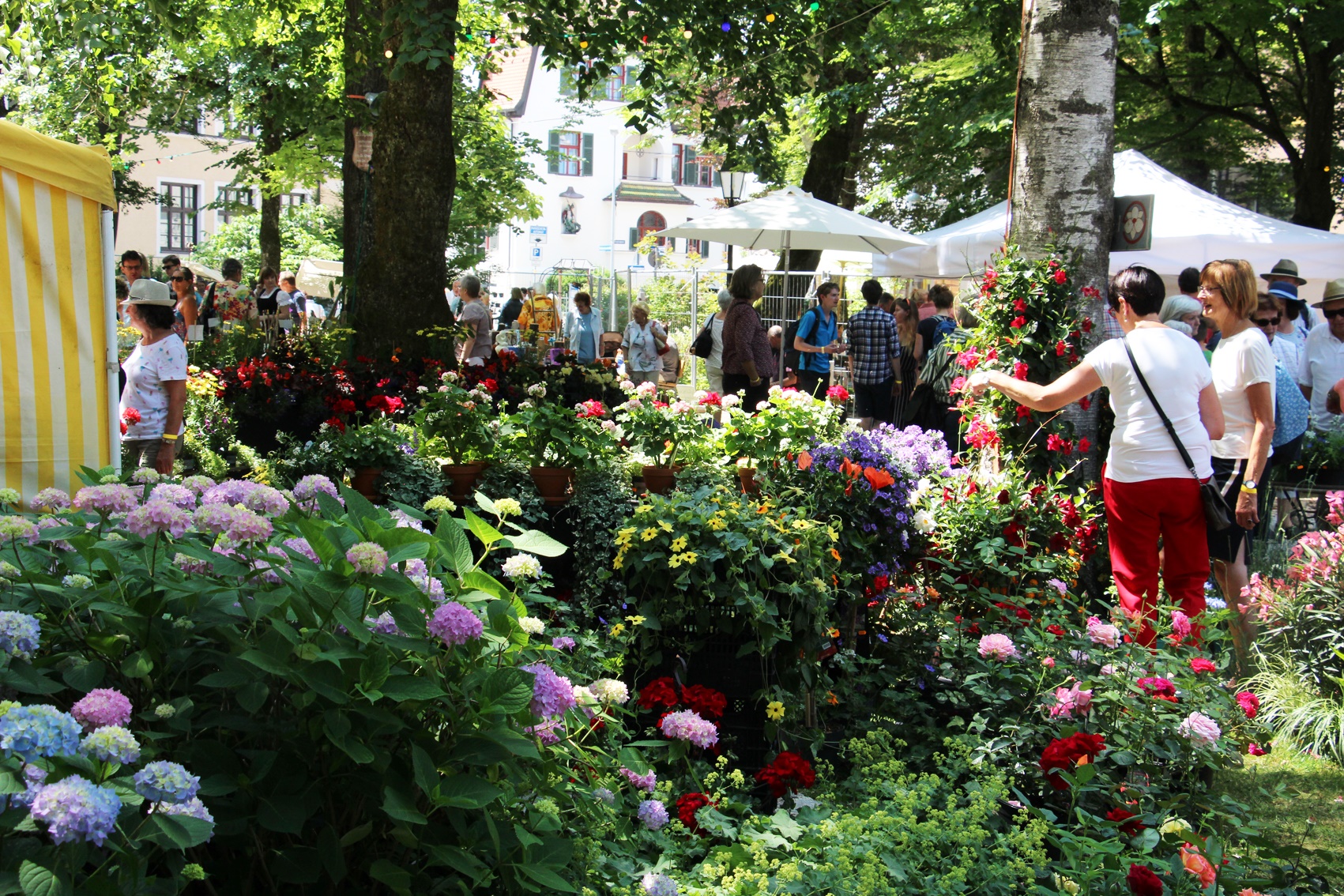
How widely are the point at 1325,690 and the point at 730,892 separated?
358cm

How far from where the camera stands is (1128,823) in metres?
2.88

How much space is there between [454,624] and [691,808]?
3.97ft

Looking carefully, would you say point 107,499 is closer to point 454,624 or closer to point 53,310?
point 454,624

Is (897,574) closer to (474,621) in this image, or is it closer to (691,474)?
(691,474)

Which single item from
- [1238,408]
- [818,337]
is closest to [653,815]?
[1238,408]

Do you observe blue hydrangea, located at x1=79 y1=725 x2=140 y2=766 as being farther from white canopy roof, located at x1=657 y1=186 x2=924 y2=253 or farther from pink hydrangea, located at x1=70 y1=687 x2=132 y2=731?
A: white canopy roof, located at x1=657 y1=186 x2=924 y2=253

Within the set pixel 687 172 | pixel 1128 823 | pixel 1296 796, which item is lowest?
pixel 1296 796

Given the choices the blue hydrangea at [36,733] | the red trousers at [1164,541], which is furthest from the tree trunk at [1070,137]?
the blue hydrangea at [36,733]

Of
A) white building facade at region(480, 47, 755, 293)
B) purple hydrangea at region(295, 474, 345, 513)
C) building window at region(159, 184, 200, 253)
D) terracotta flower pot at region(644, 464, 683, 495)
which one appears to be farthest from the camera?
white building facade at region(480, 47, 755, 293)

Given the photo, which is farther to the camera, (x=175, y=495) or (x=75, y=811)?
A: (x=175, y=495)

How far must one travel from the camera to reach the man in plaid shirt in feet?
32.0

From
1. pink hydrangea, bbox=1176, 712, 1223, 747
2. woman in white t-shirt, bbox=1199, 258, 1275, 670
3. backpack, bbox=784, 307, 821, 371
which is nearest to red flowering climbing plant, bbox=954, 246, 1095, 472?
woman in white t-shirt, bbox=1199, 258, 1275, 670

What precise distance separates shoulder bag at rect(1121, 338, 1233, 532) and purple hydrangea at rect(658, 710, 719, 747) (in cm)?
240

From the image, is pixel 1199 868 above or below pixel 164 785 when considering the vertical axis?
below
